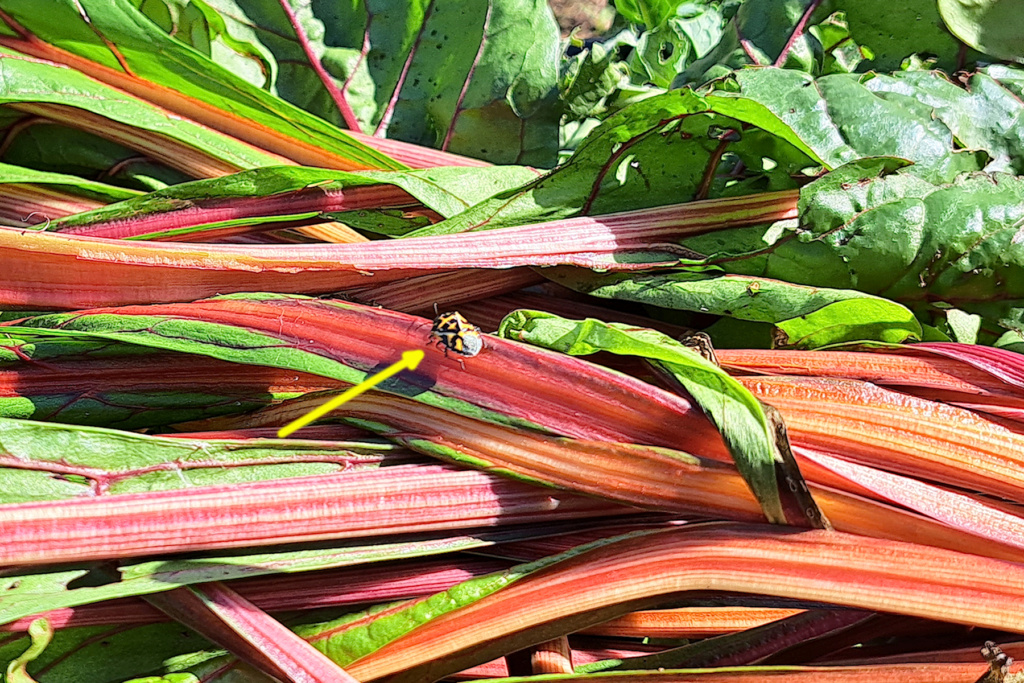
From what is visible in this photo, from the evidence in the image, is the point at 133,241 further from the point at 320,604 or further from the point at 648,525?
the point at 648,525

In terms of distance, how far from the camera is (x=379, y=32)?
1957 millimetres

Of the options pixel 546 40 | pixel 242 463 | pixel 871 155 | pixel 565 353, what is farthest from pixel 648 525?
pixel 546 40

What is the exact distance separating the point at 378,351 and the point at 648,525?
1.71 ft

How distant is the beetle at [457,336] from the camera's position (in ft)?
4.14

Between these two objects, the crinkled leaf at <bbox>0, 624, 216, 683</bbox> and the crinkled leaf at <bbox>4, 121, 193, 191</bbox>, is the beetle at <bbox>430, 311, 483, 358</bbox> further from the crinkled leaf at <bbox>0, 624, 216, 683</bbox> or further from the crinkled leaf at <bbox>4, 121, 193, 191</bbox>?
the crinkled leaf at <bbox>4, 121, 193, 191</bbox>

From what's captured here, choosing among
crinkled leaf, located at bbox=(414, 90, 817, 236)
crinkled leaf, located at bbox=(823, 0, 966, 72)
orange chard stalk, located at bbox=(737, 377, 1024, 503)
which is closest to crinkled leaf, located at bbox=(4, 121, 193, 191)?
crinkled leaf, located at bbox=(414, 90, 817, 236)

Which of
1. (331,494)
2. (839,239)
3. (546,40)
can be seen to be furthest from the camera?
(546,40)

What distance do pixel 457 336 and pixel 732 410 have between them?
0.43m

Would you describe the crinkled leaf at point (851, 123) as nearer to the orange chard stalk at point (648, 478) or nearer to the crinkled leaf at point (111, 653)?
the orange chard stalk at point (648, 478)

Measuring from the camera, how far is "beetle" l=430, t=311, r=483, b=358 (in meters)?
1.26

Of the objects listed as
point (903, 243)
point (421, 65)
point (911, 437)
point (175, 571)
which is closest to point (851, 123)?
point (903, 243)

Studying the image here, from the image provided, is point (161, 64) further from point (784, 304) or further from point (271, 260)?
point (784, 304)

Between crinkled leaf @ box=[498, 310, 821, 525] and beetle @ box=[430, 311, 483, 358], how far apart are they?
0.15 meters

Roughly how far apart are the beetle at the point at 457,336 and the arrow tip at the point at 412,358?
4cm
